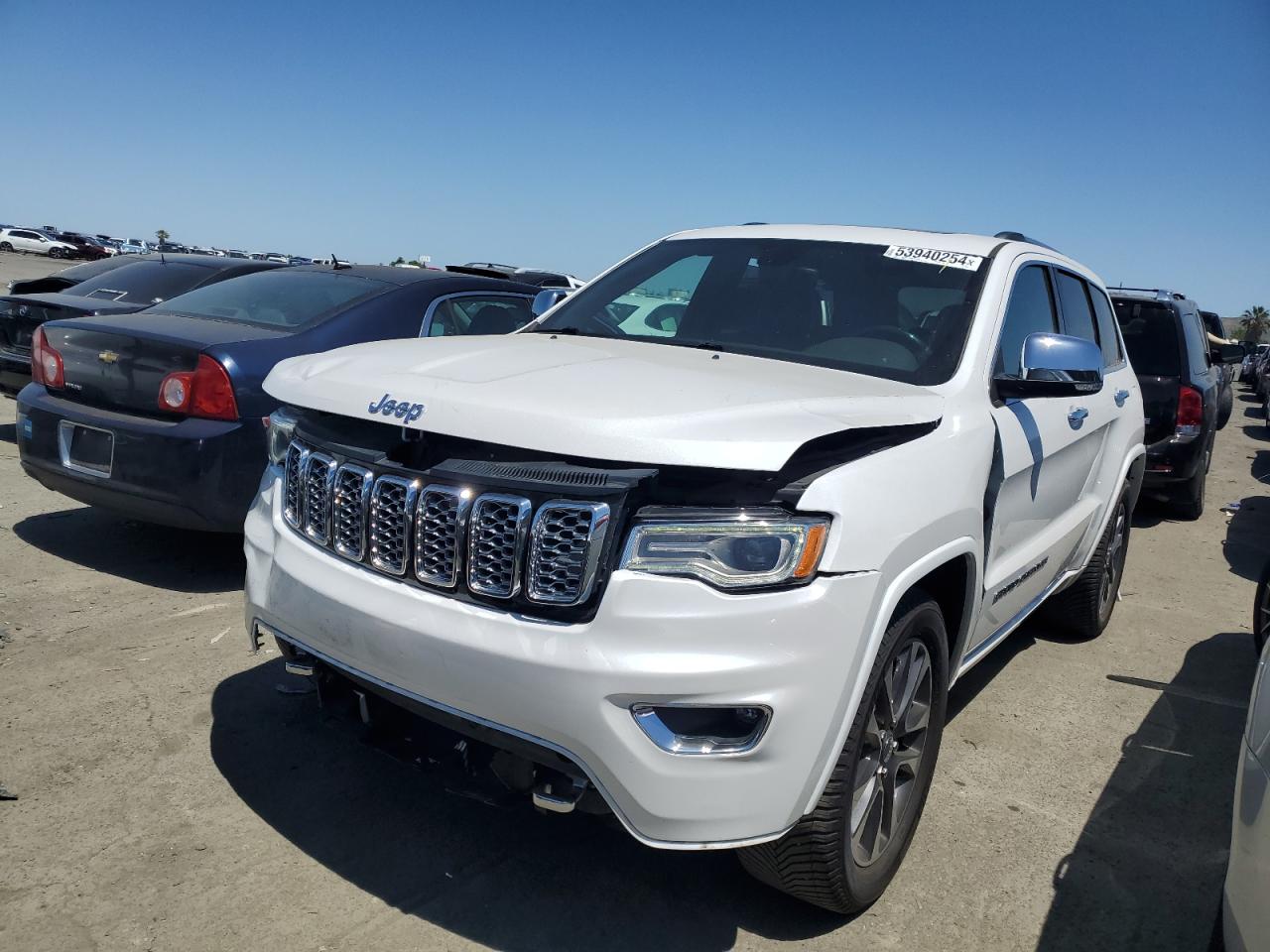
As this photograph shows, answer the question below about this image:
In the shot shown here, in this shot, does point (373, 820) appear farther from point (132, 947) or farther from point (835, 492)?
point (835, 492)

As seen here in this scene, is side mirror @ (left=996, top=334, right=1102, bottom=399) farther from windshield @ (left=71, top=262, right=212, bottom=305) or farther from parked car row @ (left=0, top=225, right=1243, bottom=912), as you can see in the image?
windshield @ (left=71, top=262, right=212, bottom=305)

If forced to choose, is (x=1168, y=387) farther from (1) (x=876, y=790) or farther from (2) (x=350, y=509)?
(2) (x=350, y=509)

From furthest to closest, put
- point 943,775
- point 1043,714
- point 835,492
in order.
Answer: point 1043,714 < point 943,775 < point 835,492

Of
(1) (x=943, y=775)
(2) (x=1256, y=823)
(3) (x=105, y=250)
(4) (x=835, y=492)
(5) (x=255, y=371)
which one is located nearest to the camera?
(2) (x=1256, y=823)

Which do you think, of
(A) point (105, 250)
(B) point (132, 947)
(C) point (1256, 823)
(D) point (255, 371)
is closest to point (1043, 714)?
(C) point (1256, 823)

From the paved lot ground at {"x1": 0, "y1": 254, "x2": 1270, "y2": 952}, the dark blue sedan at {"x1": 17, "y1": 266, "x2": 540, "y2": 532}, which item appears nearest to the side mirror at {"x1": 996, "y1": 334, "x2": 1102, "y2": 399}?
the paved lot ground at {"x1": 0, "y1": 254, "x2": 1270, "y2": 952}

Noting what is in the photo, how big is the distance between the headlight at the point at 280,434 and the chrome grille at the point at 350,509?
0.42 meters

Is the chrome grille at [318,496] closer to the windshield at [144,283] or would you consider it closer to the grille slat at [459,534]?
the grille slat at [459,534]

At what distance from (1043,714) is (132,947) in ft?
11.4

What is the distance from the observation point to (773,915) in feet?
9.09

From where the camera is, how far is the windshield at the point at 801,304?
3363 mm

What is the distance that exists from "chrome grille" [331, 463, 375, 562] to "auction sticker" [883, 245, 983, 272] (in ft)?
6.98

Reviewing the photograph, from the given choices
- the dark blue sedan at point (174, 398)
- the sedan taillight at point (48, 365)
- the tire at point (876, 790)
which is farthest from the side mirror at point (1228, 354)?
the sedan taillight at point (48, 365)

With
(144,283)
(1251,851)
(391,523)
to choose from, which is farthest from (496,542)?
(144,283)
